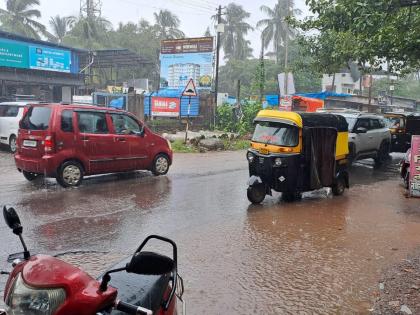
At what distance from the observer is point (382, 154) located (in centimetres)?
1589

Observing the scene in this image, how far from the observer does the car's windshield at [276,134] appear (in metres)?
8.73

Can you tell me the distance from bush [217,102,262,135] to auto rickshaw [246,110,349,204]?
14.7 metres

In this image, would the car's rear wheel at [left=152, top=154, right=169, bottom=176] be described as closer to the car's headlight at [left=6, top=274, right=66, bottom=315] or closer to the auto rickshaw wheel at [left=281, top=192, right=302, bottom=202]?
the auto rickshaw wheel at [left=281, top=192, right=302, bottom=202]

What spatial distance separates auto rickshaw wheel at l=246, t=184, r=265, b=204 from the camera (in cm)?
868

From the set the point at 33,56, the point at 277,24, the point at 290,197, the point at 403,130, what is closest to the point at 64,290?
the point at 290,197

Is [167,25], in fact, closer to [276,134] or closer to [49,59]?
[49,59]

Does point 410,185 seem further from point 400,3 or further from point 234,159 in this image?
point 234,159

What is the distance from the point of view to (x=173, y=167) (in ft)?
43.7

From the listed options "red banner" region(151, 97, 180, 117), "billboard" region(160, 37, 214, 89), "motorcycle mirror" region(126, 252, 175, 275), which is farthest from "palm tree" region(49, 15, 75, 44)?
"motorcycle mirror" region(126, 252, 175, 275)

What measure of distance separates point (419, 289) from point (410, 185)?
5756 millimetres

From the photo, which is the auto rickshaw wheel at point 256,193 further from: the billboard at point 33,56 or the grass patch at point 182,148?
the billboard at point 33,56

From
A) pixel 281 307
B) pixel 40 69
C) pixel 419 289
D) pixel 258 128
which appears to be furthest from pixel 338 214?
pixel 40 69

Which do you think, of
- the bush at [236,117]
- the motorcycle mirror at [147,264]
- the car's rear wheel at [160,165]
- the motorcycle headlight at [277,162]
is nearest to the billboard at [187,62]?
the bush at [236,117]

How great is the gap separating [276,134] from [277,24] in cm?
5822
